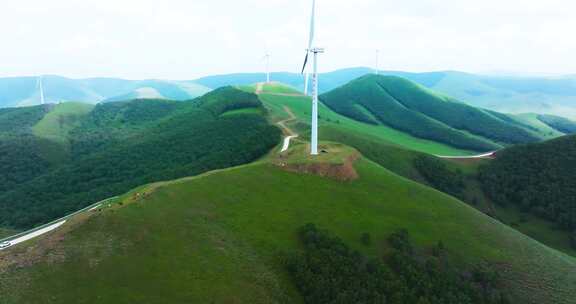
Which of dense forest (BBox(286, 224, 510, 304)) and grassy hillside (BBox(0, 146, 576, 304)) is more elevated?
grassy hillside (BBox(0, 146, 576, 304))

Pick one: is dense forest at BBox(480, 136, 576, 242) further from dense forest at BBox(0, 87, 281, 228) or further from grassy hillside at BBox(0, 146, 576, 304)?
dense forest at BBox(0, 87, 281, 228)

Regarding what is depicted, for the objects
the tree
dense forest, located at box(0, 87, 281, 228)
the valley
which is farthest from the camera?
dense forest, located at box(0, 87, 281, 228)

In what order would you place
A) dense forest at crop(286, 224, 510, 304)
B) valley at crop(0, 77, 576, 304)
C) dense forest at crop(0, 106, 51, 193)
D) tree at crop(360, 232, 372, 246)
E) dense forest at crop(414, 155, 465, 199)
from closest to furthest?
valley at crop(0, 77, 576, 304) < dense forest at crop(286, 224, 510, 304) < tree at crop(360, 232, 372, 246) < dense forest at crop(414, 155, 465, 199) < dense forest at crop(0, 106, 51, 193)

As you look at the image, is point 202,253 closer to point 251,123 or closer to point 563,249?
point 563,249

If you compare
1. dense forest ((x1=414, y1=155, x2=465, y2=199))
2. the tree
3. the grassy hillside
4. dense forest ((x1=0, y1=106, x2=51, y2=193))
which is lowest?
dense forest ((x1=0, y1=106, x2=51, y2=193))

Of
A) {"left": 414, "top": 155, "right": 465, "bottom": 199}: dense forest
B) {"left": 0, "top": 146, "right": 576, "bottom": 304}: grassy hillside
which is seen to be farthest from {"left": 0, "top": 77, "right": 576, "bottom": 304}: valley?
{"left": 414, "top": 155, "right": 465, "bottom": 199}: dense forest
